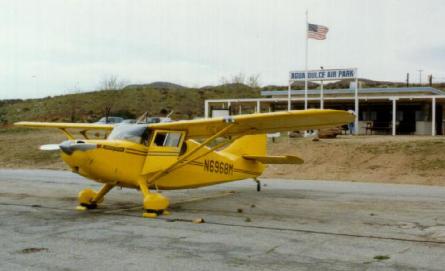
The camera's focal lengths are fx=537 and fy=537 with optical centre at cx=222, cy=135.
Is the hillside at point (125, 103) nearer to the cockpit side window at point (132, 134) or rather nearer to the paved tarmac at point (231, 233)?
the paved tarmac at point (231, 233)

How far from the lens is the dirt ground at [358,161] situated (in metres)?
23.0

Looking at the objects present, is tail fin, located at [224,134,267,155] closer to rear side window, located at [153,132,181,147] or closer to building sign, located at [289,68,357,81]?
rear side window, located at [153,132,181,147]

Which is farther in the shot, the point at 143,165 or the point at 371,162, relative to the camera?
the point at 371,162

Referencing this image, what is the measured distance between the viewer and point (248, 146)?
16172 mm

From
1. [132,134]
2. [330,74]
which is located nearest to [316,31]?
[330,74]

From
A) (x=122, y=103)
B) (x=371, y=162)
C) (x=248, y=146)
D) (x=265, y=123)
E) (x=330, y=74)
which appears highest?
(x=330, y=74)

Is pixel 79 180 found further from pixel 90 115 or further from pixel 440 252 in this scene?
pixel 90 115

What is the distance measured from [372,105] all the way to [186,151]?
34.3 meters

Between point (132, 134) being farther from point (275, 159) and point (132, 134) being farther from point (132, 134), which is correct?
point (275, 159)

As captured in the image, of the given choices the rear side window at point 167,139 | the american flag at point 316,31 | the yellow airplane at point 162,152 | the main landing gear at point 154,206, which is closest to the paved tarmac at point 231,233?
the main landing gear at point 154,206

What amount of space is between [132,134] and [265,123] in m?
3.07

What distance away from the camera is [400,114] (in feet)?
146

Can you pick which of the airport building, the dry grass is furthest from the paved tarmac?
the airport building

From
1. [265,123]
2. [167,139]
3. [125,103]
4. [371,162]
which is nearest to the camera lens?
[265,123]
